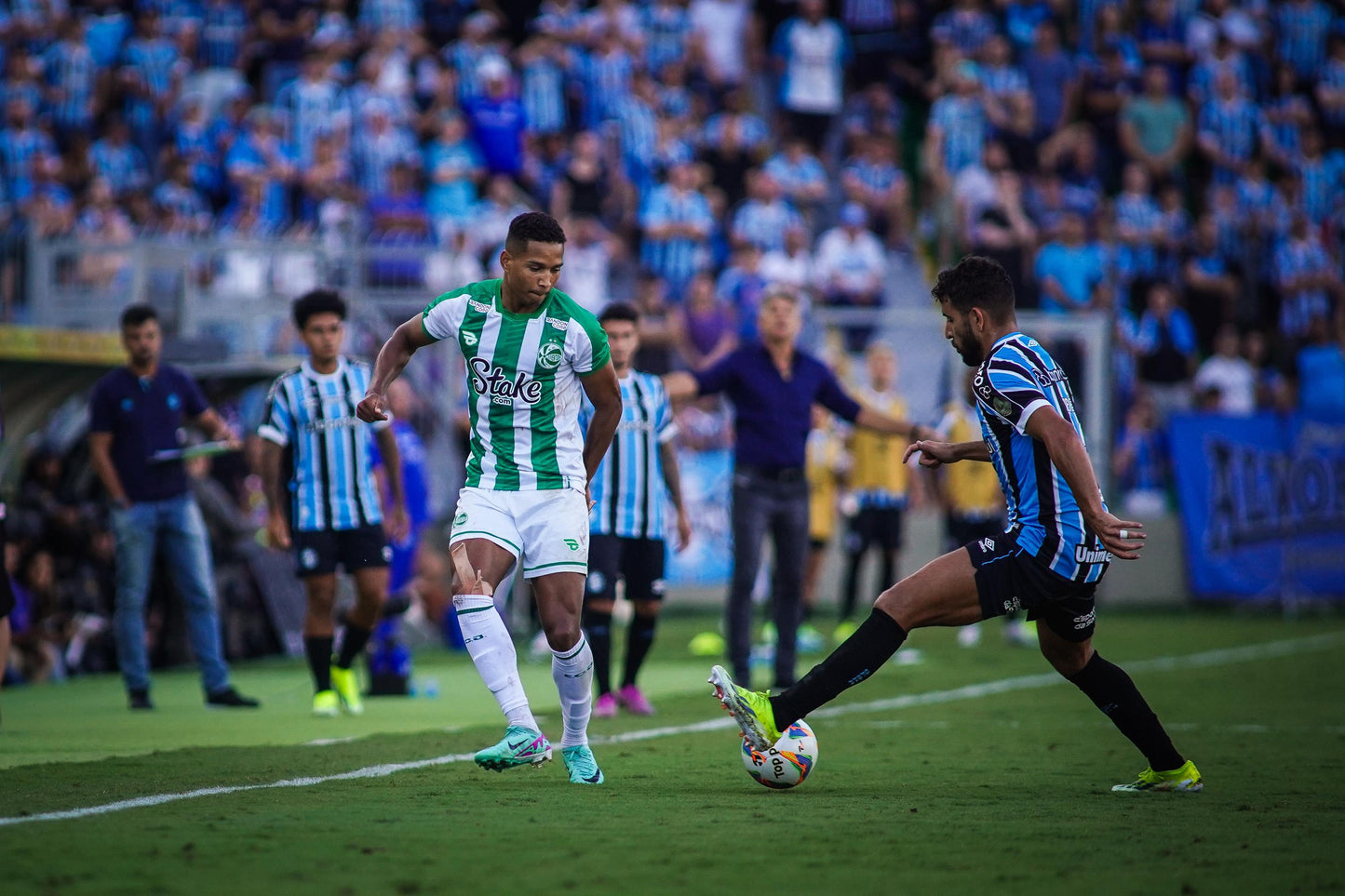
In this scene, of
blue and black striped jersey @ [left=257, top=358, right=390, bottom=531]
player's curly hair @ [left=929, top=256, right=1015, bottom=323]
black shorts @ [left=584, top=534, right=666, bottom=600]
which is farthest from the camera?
blue and black striped jersey @ [left=257, top=358, right=390, bottom=531]

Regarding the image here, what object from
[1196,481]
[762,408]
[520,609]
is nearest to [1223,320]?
[1196,481]

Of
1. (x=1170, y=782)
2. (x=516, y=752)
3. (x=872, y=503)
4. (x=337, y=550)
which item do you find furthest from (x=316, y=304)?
(x=872, y=503)

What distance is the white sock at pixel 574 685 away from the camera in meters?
7.14

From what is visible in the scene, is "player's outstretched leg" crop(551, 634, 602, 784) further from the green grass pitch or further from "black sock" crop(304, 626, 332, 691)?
"black sock" crop(304, 626, 332, 691)

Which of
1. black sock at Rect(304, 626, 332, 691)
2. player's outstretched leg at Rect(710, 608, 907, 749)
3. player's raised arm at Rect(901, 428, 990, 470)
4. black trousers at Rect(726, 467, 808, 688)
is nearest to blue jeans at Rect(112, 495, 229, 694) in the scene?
black sock at Rect(304, 626, 332, 691)

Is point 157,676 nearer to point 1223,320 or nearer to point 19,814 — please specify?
point 19,814

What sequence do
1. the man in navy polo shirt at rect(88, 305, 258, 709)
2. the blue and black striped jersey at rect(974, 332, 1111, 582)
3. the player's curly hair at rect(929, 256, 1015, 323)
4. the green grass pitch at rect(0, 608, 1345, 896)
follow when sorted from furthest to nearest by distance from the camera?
the man in navy polo shirt at rect(88, 305, 258, 709) < the player's curly hair at rect(929, 256, 1015, 323) < the blue and black striped jersey at rect(974, 332, 1111, 582) < the green grass pitch at rect(0, 608, 1345, 896)

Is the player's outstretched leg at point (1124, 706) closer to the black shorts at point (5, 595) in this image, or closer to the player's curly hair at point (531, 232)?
the player's curly hair at point (531, 232)

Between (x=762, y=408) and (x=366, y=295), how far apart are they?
23.5ft

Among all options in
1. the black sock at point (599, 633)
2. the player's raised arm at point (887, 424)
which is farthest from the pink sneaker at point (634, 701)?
the player's raised arm at point (887, 424)

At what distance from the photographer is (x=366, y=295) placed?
17.3 meters

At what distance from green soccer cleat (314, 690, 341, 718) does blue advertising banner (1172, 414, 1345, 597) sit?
12489 millimetres

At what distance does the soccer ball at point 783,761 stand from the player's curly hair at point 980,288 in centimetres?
179

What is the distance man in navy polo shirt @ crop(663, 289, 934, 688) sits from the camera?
1132cm
